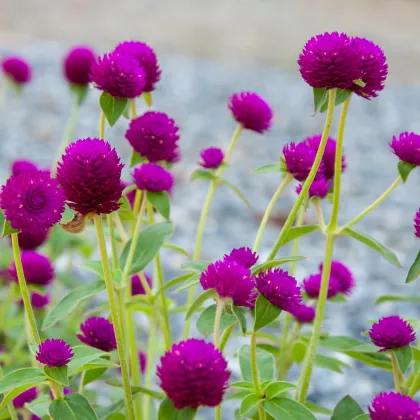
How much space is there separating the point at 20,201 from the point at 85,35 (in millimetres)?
6177

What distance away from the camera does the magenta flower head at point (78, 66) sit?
4.83 feet

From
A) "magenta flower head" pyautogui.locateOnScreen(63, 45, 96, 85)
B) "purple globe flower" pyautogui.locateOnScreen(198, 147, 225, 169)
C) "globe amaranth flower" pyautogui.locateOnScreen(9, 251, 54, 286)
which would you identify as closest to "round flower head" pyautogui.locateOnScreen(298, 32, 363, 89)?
"purple globe flower" pyautogui.locateOnScreen(198, 147, 225, 169)

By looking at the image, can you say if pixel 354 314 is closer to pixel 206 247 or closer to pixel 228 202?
pixel 206 247

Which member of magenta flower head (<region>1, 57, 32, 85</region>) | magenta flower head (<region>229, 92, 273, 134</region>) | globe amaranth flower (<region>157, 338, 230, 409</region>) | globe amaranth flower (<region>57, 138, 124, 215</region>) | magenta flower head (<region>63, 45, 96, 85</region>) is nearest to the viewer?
globe amaranth flower (<region>157, 338, 230, 409</region>)

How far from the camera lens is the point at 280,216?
288 cm

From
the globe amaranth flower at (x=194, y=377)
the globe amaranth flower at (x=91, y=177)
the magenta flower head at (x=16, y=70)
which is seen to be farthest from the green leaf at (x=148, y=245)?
the magenta flower head at (x=16, y=70)

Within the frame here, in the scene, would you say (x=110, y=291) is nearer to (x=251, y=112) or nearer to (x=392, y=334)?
(x=392, y=334)

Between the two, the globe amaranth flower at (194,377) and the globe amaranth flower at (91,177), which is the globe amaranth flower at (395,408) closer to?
the globe amaranth flower at (194,377)

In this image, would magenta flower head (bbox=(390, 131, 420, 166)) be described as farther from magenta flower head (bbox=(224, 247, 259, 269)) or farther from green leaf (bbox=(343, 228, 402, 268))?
magenta flower head (bbox=(224, 247, 259, 269))

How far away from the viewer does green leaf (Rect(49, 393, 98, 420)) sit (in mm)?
802

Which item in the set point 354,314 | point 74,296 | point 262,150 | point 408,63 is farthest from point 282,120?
point 74,296

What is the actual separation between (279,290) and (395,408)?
5.9 inches

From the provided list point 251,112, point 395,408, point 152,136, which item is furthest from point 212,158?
point 395,408

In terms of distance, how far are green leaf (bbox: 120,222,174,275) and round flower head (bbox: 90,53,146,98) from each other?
0.18m
